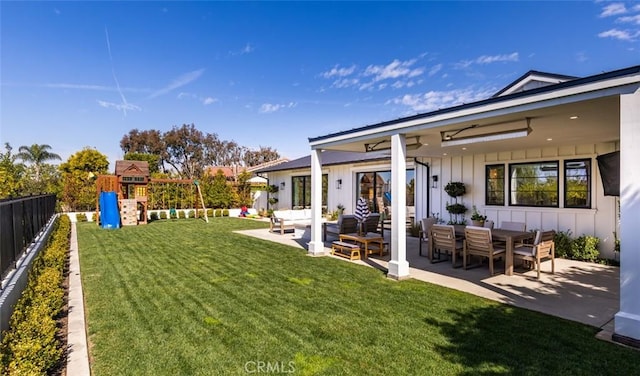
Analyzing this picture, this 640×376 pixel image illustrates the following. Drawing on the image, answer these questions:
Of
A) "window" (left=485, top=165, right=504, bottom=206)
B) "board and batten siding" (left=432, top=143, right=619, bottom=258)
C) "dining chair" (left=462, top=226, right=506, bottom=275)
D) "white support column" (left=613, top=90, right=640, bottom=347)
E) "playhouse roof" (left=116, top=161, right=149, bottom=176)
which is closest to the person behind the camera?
"white support column" (left=613, top=90, right=640, bottom=347)

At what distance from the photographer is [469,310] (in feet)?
14.2

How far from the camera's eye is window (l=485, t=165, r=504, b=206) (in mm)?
9570

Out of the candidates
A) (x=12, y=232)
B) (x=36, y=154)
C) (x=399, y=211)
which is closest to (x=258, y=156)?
A: (x=36, y=154)

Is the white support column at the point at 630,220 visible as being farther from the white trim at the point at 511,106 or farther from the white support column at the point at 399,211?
the white support column at the point at 399,211

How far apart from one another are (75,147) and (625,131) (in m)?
36.3

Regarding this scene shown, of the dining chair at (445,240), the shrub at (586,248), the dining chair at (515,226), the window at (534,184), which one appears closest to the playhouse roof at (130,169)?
the dining chair at (445,240)

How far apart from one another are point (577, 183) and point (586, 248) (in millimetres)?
1665

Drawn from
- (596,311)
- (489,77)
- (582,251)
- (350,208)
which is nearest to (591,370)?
(596,311)

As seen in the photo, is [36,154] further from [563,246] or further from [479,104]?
[563,246]

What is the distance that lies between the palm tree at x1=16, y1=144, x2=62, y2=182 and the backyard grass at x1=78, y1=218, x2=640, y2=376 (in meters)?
26.0

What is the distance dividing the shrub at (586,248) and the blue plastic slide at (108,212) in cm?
1569

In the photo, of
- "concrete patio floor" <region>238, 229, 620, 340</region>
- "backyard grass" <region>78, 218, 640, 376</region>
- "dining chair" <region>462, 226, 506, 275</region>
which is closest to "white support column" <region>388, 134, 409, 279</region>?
"backyard grass" <region>78, 218, 640, 376</region>

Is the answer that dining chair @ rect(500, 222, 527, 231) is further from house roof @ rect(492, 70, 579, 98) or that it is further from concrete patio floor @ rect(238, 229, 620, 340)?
house roof @ rect(492, 70, 579, 98)

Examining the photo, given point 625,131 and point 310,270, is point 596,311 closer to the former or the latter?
point 625,131
